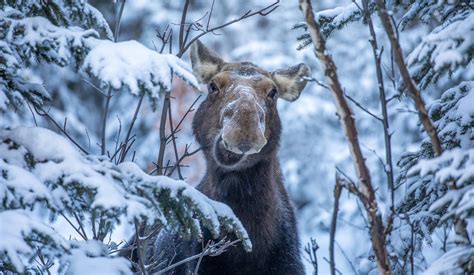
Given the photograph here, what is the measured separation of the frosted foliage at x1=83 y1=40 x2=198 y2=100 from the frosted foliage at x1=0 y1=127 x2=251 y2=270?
17.7 inches

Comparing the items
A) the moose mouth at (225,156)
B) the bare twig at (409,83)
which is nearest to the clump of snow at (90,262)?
the bare twig at (409,83)

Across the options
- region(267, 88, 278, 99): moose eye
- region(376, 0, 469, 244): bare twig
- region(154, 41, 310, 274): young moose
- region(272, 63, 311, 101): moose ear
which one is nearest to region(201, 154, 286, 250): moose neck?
region(154, 41, 310, 274): young moose

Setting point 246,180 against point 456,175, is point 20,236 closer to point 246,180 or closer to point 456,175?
point 456,175

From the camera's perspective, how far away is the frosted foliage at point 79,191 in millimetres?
3150

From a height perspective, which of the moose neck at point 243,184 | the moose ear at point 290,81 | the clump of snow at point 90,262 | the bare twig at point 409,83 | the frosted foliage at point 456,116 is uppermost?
the moose ear at point 290,81

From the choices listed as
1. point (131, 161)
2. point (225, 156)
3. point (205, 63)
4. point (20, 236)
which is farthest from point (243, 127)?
point (20, 236)

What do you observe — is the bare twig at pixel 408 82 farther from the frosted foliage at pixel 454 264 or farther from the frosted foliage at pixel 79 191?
the frosted foliage at pixel 79 191

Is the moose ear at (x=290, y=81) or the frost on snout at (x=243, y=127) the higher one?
the moose ear at (x=290, y=81)

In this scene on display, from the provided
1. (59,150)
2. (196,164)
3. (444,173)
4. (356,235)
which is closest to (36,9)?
(59,150)

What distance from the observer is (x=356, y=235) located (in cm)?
1623

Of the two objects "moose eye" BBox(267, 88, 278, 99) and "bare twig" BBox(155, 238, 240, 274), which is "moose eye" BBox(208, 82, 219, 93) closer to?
"moose eye" BBox(267, 88, 278, 99)

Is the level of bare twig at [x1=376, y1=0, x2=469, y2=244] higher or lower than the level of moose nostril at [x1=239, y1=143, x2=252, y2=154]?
lower

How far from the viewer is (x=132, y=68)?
3352 millimetres

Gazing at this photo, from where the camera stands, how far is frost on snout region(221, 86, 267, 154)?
4820mm
